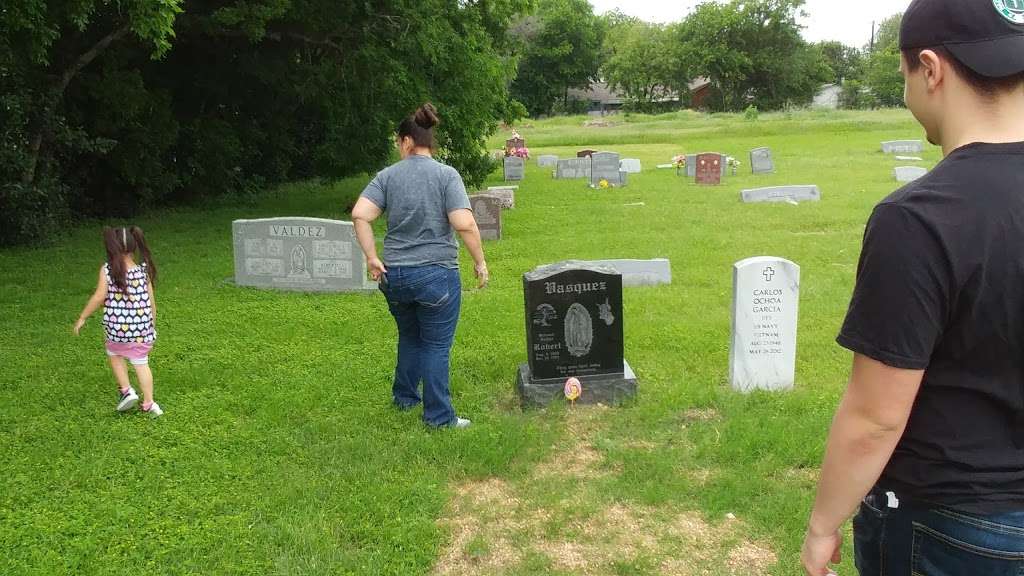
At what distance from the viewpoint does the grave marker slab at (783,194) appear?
1752 centimetres

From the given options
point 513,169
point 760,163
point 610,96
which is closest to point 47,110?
point 513,169

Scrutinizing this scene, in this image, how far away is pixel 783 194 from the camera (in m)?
17.6

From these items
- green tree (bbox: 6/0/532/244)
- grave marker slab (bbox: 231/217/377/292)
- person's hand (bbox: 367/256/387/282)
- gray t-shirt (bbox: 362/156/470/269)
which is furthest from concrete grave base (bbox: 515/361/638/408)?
green tree (bbox: 6/0/532/244)

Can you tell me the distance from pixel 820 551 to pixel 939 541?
26 centimetres

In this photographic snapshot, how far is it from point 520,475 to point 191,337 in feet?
14.9

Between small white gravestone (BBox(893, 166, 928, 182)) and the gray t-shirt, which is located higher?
the gray t-shirt

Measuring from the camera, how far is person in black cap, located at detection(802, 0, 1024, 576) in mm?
1590

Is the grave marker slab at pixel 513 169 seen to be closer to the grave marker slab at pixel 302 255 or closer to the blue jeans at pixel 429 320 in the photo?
the grave marker slab at pixel 302 255

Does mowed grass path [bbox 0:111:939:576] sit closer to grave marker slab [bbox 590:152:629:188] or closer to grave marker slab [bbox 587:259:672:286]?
grave marker slab [bbox 587:259:672:286]

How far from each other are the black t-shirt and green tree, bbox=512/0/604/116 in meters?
74.9

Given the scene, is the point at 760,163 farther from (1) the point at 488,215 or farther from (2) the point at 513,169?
(1) the point at 488,215

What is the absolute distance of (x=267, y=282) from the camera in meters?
10.2

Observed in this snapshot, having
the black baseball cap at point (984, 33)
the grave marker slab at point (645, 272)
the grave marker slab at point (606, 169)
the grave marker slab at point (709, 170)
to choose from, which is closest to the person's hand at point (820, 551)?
the black baseball cap at point (984, 33)

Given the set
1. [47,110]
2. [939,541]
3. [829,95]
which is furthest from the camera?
[829,95]
